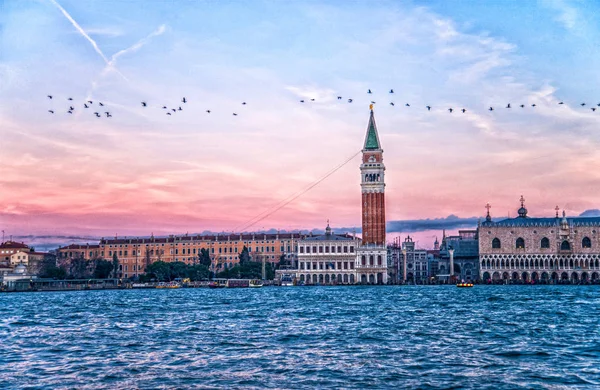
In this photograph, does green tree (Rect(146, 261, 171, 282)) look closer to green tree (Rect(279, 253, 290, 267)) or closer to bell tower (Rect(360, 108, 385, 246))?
green tree (Rect(279, 253, 290, 267))

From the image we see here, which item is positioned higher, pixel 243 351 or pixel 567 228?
pixel 567 228

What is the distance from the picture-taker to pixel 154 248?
457ft

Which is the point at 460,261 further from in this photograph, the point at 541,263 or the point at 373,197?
the point at 373,197

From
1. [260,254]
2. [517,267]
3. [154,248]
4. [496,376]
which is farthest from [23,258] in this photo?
[496,376]

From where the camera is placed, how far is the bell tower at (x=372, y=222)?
381ft

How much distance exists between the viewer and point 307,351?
24.4m

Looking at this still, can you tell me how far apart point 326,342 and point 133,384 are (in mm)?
9421

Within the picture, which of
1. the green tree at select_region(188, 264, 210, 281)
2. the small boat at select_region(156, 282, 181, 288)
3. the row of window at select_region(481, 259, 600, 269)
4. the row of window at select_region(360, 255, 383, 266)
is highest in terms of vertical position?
the row of window at select_region(360, 255, 383, 266)

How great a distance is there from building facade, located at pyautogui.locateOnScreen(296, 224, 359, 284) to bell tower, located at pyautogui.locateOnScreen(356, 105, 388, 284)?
1.46 meters

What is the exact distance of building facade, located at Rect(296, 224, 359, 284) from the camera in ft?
383

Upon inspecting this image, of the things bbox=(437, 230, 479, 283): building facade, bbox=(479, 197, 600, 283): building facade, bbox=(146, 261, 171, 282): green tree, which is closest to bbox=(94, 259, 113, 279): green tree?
bbox=(146, 261, 171, 282): green tree

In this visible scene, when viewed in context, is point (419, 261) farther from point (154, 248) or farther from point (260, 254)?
point (154, 248)

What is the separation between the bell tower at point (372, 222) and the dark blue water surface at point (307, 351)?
76171 millimetres

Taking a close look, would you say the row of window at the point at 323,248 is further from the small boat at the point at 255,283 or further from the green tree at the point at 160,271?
the green tree at the point at 160,271
